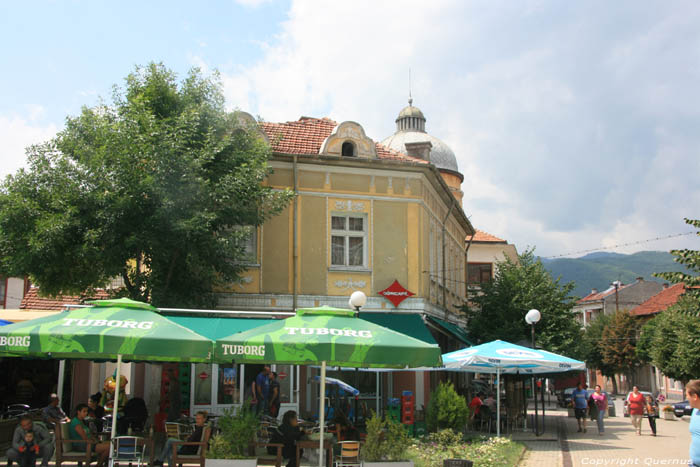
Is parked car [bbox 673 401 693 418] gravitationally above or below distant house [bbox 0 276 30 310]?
below

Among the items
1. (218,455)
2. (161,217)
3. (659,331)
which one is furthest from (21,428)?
(659,331)

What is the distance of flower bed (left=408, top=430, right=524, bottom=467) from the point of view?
12.1 meters

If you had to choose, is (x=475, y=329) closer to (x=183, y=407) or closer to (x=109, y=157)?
(x=183, y=407)

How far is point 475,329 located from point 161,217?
15.0m

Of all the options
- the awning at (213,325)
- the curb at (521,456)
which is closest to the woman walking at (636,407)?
the curb at (521,456)

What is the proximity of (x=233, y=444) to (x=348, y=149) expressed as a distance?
492 inches

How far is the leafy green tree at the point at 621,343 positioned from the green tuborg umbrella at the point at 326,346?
191 ft

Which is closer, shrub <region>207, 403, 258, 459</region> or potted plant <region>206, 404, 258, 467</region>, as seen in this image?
potted plant <region>206, 404, 258, 467</region>

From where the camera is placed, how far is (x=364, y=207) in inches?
819

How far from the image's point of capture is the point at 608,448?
17.7m

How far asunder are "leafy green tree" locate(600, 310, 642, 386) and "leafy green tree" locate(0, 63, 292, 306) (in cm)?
5416

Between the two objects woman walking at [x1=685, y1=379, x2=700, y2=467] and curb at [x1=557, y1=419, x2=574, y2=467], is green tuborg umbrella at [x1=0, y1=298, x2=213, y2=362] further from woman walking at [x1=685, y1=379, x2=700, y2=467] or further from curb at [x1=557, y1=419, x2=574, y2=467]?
curb at [x1=557, y1=419, x2=574, y2=467]

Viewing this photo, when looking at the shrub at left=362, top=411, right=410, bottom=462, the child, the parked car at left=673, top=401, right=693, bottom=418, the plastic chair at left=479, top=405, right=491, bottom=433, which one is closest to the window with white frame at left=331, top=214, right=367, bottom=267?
the plastic chair at left=479, top=405, right=491, bottom=433

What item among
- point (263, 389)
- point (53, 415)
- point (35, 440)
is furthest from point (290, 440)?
point (263, 389)
